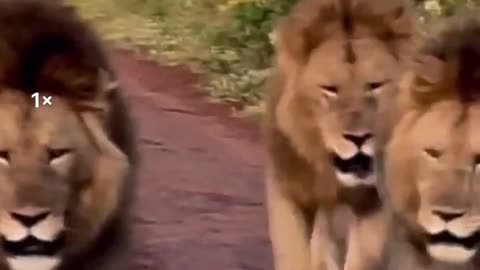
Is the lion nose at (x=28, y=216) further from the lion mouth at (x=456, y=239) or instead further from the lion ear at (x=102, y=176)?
the lion mouth at (x=456, y=239)

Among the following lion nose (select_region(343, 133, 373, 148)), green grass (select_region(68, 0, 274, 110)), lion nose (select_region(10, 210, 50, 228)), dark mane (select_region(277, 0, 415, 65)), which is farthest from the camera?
green grass (select_region(68, 0, 274, 110))

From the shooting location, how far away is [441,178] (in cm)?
484

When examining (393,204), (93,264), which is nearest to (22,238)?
(93,264)

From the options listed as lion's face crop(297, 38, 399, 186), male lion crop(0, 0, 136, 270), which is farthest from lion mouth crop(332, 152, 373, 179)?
male lion crop(0, 0, 136, 270)

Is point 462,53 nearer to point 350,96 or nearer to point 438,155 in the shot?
Answer: point 438,155

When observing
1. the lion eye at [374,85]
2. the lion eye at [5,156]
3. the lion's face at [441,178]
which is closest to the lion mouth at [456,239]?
the lion's face at [441,178]

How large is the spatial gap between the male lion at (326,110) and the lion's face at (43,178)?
98cm

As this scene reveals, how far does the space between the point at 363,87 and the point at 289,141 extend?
Result: 409mm

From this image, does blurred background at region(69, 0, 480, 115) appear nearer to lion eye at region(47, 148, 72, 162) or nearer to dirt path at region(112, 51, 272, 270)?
dirt path at region(112, 51, 272, 270)

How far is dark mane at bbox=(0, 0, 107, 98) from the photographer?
4.96m

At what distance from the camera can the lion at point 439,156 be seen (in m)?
4.82

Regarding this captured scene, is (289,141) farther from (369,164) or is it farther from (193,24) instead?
(193,24)

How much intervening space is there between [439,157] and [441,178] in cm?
8

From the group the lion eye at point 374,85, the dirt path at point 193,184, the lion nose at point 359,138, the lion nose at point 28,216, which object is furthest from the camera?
the dirt path at point 193,184
